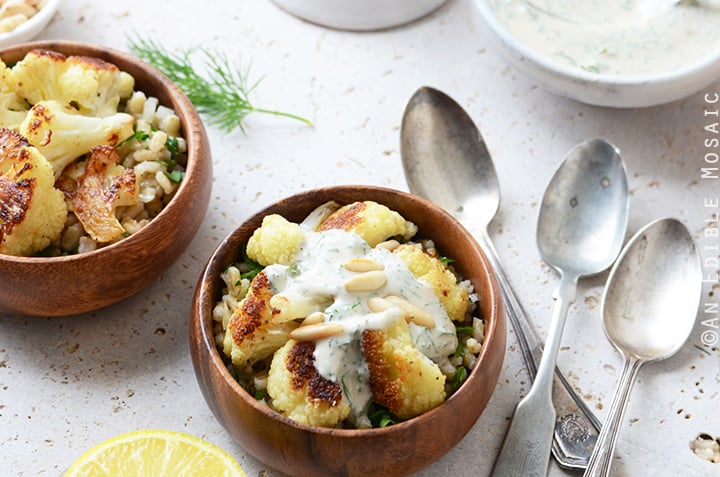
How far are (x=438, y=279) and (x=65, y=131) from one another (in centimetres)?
74

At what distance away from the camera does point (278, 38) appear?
2.34 m

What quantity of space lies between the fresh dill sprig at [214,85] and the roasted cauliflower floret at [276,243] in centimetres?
59

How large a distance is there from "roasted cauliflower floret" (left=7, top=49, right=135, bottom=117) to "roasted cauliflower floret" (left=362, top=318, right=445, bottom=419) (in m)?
0.74

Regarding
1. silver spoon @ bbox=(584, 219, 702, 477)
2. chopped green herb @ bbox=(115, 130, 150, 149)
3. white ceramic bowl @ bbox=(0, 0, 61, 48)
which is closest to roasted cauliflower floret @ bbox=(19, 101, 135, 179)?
chopped green herb @ bbox=(115, 130, 150, 149)

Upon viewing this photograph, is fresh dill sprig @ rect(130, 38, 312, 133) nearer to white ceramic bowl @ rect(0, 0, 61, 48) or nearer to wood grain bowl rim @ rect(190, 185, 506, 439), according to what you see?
white ceramic bowl @ rect(0, 0, 61, 48)

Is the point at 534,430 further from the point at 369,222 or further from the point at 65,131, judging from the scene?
the point at 65,131

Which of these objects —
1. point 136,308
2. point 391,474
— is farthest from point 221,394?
point 136,308

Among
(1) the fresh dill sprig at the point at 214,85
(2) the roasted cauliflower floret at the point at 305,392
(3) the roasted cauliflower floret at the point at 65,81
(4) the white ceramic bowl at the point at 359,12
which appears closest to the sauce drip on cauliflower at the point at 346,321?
(2) the roasted cauliflower floret at the point at 305,392

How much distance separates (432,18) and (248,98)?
552 mm

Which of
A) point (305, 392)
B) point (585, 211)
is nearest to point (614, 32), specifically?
point (585, 211)

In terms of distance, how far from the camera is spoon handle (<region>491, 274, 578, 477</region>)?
1574 mm

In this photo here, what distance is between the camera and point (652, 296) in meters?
1.79

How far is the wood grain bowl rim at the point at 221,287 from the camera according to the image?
1390 millimetres

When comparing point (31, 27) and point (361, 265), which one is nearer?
point (361, 265)
